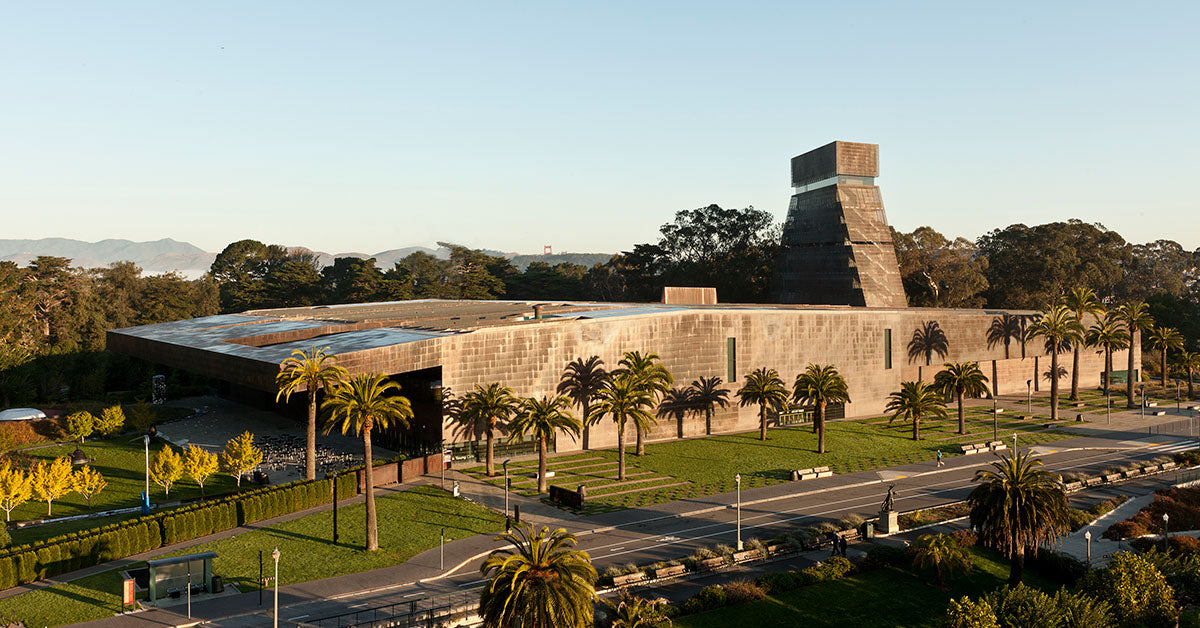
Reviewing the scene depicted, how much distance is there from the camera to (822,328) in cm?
8362

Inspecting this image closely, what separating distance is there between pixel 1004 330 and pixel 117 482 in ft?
328

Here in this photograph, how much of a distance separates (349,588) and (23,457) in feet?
136

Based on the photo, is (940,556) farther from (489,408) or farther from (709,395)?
(709,395)

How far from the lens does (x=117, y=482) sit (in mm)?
56781

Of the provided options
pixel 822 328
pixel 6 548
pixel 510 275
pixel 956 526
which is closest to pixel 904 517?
pixel 956 526

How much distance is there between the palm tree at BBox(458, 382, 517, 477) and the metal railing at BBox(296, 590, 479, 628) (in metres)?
22.9

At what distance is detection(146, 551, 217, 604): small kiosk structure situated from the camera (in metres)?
36.4

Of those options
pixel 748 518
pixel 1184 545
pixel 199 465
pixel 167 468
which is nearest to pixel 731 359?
A: pixel 748 518

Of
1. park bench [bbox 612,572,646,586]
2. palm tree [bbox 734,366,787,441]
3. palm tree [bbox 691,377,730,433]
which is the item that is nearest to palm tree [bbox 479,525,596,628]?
park bench [bbox 612,572,646,586]

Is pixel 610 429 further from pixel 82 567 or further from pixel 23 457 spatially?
pixel 23 457


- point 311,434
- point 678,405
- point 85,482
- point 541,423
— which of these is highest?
point 541,423

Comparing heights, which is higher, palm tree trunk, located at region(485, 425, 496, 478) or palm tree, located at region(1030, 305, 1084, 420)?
palm tree, located at region(1030, 305, 1084, 420)

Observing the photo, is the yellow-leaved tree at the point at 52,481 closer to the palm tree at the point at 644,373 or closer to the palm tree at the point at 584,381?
the palm tree at the point at 584,381

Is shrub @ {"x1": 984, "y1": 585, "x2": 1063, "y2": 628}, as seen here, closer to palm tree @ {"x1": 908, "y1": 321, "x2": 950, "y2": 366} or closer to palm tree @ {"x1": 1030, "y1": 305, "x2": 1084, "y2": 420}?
palm tree @ {"x1": 1030, "y1": 305, "x2": 1084, "y2": 420}
